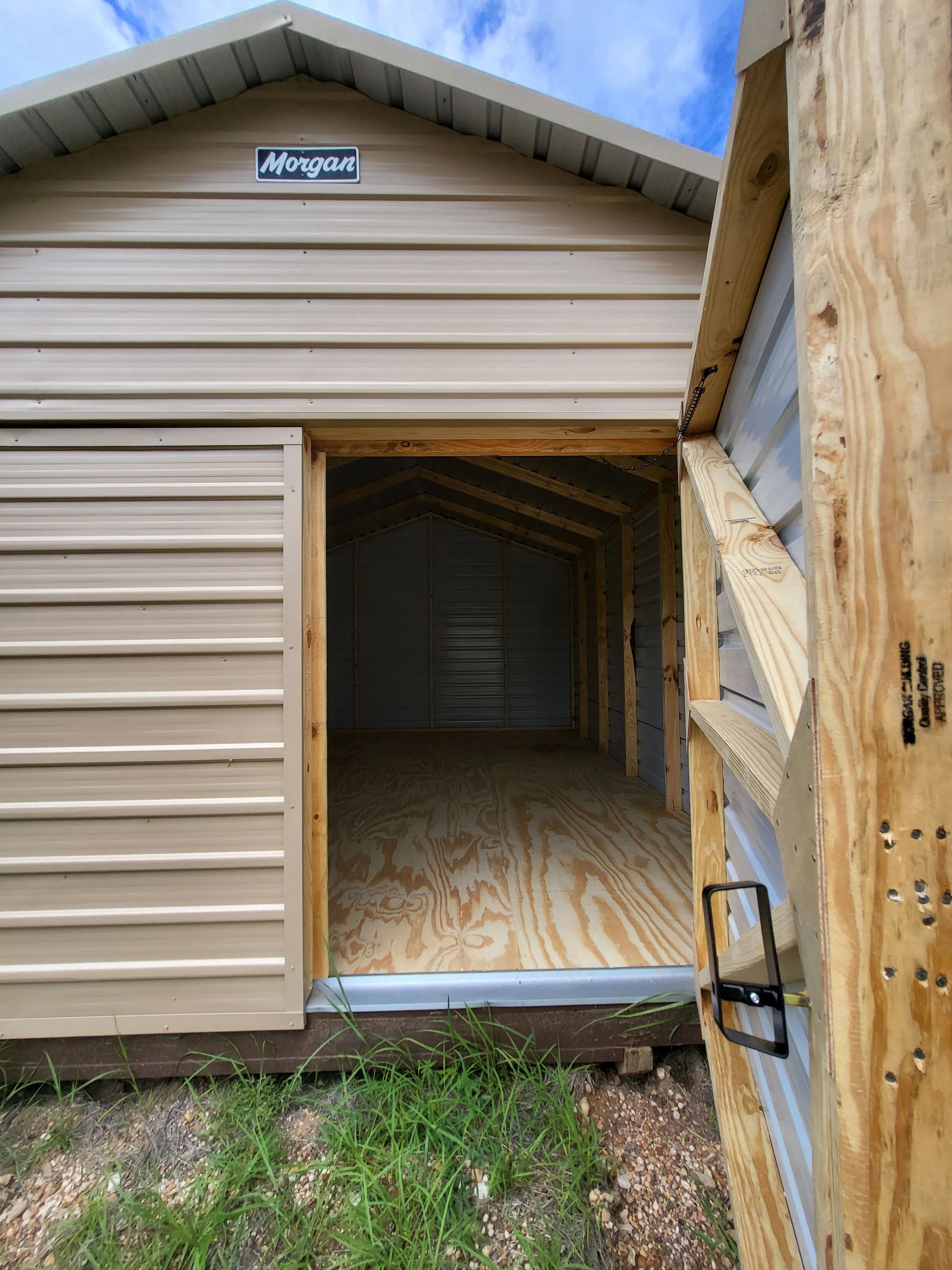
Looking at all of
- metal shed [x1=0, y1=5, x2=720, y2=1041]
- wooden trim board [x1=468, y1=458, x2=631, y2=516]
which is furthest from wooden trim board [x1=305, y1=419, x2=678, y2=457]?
wooden trim board [x1=468, y1=458, x2=631, y2=516]

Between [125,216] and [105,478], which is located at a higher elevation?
[125,216]

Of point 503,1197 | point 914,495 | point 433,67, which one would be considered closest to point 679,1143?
point 503,1197

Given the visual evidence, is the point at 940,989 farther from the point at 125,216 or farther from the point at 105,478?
the point at 125,216

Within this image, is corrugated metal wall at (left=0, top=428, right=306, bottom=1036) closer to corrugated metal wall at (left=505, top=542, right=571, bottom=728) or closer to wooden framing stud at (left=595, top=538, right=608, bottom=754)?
wooden framing stud at (left=595, top=538, right=608, bottom=754)

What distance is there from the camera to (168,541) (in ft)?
6.68

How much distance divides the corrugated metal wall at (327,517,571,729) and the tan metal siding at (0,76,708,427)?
679 cm

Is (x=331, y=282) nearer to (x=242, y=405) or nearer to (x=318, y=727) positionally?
(x=242, y=405)

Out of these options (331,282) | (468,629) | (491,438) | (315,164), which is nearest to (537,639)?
(468,629)

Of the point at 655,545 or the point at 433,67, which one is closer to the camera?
the point at 433,67

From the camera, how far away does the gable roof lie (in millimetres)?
1918

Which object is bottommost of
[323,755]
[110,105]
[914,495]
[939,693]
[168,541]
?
[323,755]

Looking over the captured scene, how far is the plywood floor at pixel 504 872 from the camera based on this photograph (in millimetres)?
2283

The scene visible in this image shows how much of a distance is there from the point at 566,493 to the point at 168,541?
3.93m

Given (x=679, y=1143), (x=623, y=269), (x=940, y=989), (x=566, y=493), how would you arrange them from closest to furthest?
(x=940, y=989) < (x=679, y=1143) < (x=623, y=269) < (x=566, y=493)
